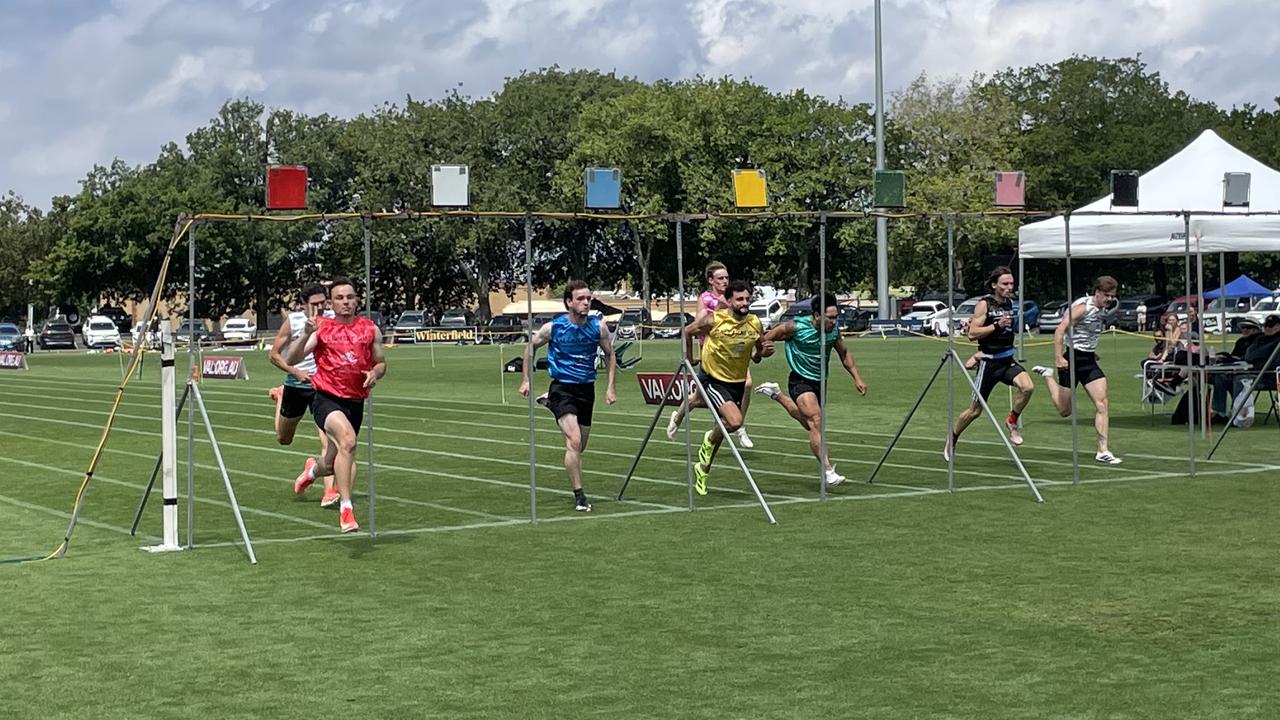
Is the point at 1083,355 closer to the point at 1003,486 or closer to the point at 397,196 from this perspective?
the point at 1003,486

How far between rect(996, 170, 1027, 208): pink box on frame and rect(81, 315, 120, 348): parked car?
231ft

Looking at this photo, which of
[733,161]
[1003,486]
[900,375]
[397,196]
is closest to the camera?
[1003,486]

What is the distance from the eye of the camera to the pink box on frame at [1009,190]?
15.6 m

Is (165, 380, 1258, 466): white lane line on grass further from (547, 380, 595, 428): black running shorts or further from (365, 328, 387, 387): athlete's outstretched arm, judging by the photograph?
(365, 328, 387, 387): athlete's outstretched arm

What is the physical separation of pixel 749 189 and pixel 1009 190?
8.90 ft

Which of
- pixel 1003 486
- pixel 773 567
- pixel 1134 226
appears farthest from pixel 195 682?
pixel 1134 226

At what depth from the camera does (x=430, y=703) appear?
7645mm

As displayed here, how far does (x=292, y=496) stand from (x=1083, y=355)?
8508 mm

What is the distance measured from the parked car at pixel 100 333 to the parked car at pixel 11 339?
4.24 meters

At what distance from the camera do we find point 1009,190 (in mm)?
15602

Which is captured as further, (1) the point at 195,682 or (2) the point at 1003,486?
(2) the point at 1003,486

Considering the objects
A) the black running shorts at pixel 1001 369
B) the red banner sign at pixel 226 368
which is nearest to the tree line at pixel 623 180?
the red banner sign at pixel 226 368

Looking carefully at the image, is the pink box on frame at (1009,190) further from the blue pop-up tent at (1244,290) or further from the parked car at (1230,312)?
the blue pop-up tent at (1244,290)

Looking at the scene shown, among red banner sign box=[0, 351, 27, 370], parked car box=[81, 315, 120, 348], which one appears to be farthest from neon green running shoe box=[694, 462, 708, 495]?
parked car box=[81, 315, 120, 348]
